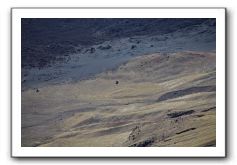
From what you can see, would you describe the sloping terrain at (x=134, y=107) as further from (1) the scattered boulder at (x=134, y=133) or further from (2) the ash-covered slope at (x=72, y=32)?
(2) the ash-covered slope at (x=72, y=32)

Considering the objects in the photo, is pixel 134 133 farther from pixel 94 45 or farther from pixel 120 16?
pixel 120 16

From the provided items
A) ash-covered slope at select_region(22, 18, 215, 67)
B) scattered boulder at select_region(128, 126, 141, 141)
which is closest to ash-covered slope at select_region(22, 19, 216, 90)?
ash-covered slope at select_region(22, 18, 215, 67)

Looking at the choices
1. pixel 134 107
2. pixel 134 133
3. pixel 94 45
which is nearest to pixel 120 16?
pixel 94 45

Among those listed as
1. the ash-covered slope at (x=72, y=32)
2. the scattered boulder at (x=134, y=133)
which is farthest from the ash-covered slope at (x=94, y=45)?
the scattered boulder at (x=134, y=133)

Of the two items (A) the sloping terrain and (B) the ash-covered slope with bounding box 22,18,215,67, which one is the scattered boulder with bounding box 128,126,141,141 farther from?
(B) the ash-covered slope with bounding box 22,18,215,67

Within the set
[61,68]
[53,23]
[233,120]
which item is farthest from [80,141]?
[233,120]
